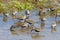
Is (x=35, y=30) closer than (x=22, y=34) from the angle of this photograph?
No

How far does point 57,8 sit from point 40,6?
4.30ft

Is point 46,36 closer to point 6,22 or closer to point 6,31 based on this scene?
point 6,31

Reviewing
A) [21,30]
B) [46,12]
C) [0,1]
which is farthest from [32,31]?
[0,1]

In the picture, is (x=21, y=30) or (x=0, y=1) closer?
(x=21, y=30)

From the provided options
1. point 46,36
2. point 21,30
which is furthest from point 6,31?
point 46,36

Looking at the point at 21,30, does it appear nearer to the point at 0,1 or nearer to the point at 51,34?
the point at 51,34

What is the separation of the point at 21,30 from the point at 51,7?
18.9 ft

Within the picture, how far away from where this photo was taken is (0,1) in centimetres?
2092

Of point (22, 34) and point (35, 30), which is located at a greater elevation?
point (35, 30)

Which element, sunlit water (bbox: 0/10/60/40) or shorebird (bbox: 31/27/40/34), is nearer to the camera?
sunlit water (bbox: 0/10/60/40)

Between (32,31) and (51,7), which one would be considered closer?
(32,31)

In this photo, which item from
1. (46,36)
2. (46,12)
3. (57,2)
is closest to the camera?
(46,36)

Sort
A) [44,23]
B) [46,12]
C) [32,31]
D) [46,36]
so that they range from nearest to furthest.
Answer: [46,36] < [32,31] < [44,23] < [46,12]

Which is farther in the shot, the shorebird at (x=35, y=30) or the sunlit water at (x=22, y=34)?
the shorebird at (x=35, y=30)
